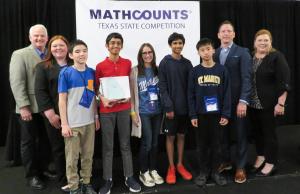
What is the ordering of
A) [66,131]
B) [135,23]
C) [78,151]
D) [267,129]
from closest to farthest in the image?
1. [66,131]
2. [78,151]
3. [267,129]
4. [135,23]

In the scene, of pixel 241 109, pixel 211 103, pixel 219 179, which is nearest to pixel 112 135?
pixel 211 103

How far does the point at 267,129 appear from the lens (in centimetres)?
303

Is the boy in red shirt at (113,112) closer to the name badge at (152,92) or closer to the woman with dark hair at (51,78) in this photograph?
the name badge at (152,92)

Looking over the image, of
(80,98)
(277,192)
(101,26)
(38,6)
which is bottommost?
(277,192)

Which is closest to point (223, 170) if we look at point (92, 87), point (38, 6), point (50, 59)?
point (92, 87)

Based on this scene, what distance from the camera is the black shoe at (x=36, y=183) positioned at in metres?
2.94

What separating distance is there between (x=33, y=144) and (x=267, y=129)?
235 cm

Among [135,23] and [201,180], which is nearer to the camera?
[201,180]

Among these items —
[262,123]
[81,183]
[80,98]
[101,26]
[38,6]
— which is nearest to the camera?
[80,98]

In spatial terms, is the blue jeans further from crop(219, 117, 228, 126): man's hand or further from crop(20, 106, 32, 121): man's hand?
crop(20, 106, 32, 121): man's hand

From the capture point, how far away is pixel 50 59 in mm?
2666

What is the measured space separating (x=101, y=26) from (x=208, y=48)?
1.46 metres

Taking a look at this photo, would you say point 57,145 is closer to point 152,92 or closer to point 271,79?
point 152,92

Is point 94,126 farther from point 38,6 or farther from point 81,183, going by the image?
point 38,6
